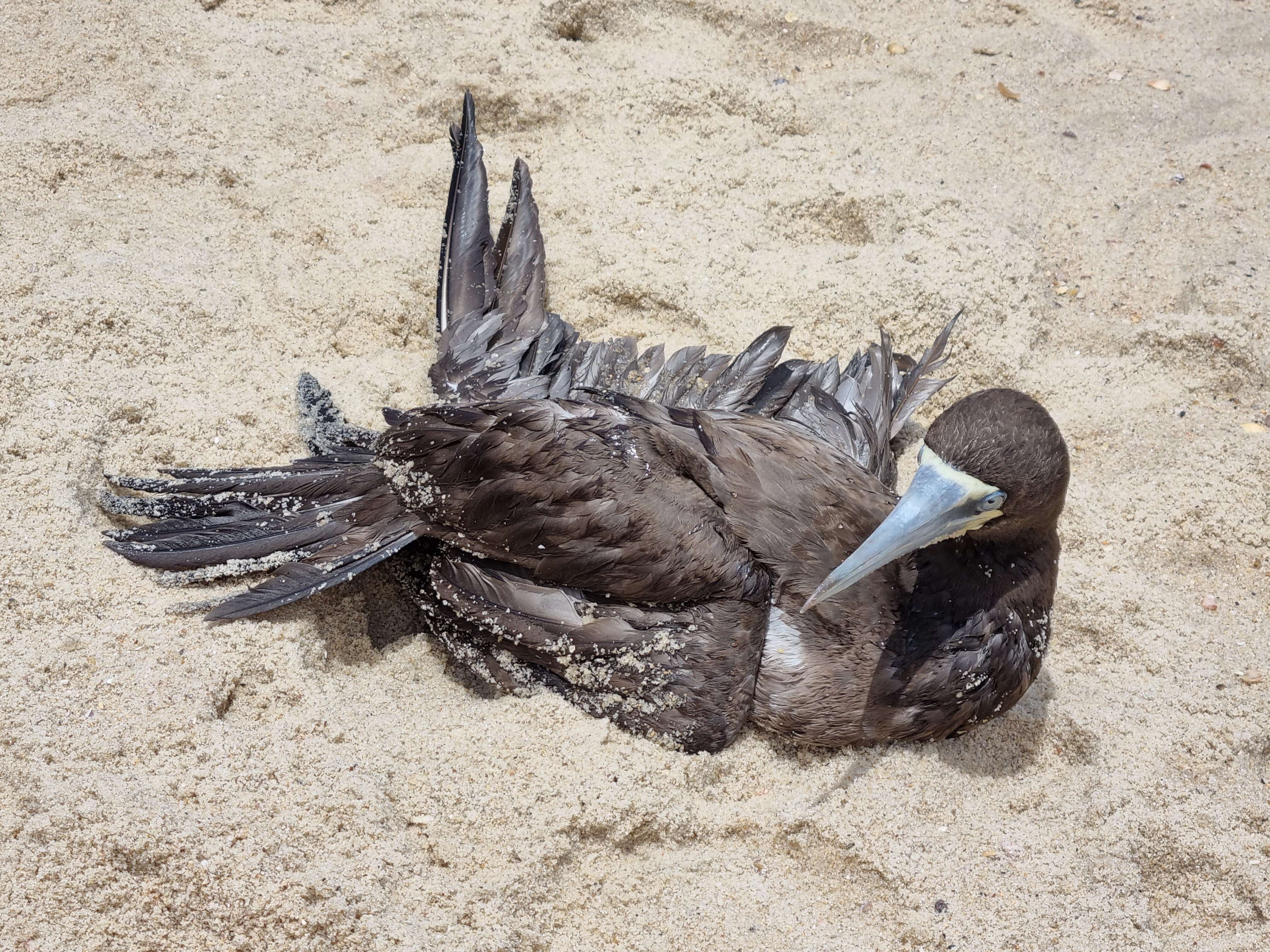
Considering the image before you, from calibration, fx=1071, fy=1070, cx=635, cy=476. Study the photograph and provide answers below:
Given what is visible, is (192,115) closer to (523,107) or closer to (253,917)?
(523,107)

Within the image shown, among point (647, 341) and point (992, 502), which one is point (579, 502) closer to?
point (992, 502)

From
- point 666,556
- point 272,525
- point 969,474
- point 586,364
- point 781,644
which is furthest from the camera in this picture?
point 586,364

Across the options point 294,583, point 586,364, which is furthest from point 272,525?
point 586,364

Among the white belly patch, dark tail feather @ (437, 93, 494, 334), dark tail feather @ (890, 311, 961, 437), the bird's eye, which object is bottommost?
the white belly patch

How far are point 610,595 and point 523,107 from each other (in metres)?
2.64

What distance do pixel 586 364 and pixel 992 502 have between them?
1.51 m

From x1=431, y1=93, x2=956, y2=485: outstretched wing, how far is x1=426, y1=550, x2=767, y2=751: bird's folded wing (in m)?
0.74

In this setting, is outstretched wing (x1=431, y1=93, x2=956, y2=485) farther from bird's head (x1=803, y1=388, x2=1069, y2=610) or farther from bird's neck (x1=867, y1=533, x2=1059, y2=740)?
bird's head (x1=803, y1=388, x2=1069, y2=610)

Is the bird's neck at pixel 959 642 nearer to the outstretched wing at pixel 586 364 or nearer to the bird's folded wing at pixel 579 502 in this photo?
the bird's folded wing at pixel 579 502

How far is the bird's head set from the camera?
2414 mm

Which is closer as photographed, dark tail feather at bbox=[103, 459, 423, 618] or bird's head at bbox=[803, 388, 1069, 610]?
bird's head at bbox=[803, 388, 1069, 610]

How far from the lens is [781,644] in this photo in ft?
9.24

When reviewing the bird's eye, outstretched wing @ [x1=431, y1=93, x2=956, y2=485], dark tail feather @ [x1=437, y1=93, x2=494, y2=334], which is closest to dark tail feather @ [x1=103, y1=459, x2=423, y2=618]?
outstretched wing @ [x1=431, y1=93, x2=956, y2=485]

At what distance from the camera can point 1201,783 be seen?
2.81 m
